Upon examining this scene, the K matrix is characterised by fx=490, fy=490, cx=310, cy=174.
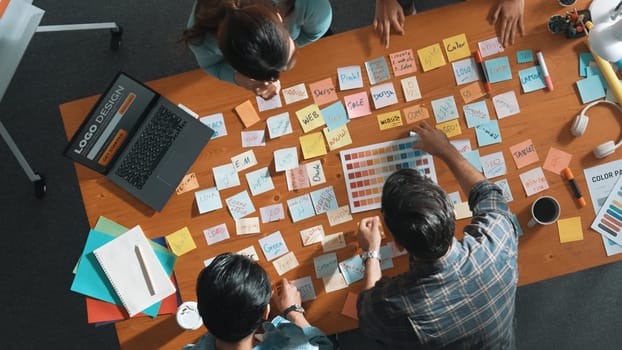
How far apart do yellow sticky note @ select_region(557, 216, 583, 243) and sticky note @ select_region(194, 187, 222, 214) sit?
1.00 metres

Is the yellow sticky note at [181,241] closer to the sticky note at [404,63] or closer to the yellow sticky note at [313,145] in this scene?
the yellow sticky note at [313,145]

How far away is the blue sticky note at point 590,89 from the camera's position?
1.44 metres

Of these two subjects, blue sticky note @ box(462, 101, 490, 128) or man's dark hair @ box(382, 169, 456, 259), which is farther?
blue sticky note @ box(462, 101, 490, 128)

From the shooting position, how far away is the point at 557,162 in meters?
1.44

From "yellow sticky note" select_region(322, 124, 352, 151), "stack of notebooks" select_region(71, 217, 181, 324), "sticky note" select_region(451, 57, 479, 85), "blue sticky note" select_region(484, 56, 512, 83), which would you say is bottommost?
"stack of notebooks" select_region(71, 217, 181, 324)

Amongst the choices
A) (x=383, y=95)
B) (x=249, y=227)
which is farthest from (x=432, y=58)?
(x=249, y=227)

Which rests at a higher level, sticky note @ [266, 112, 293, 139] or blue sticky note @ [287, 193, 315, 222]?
sticky note @ [266, 112, 293, 139]

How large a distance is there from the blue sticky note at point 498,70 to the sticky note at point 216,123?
80 cm

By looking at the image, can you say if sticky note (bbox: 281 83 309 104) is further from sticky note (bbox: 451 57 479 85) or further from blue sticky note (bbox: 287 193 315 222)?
sticky note (bbox: 451 57 479 85)

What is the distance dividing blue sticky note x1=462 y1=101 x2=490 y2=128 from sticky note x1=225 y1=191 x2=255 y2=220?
0.69 metres

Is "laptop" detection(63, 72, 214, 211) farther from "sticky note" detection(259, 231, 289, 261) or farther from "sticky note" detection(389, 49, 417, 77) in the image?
"sticky note" detection(389, 49, 417, 77)

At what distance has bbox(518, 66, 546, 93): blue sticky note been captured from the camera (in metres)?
1.45

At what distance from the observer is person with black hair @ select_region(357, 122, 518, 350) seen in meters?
1.14

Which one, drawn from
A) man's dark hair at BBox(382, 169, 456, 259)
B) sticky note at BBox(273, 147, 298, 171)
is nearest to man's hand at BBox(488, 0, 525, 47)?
man's dark hair at BBox(382, 169, 456, 259)
